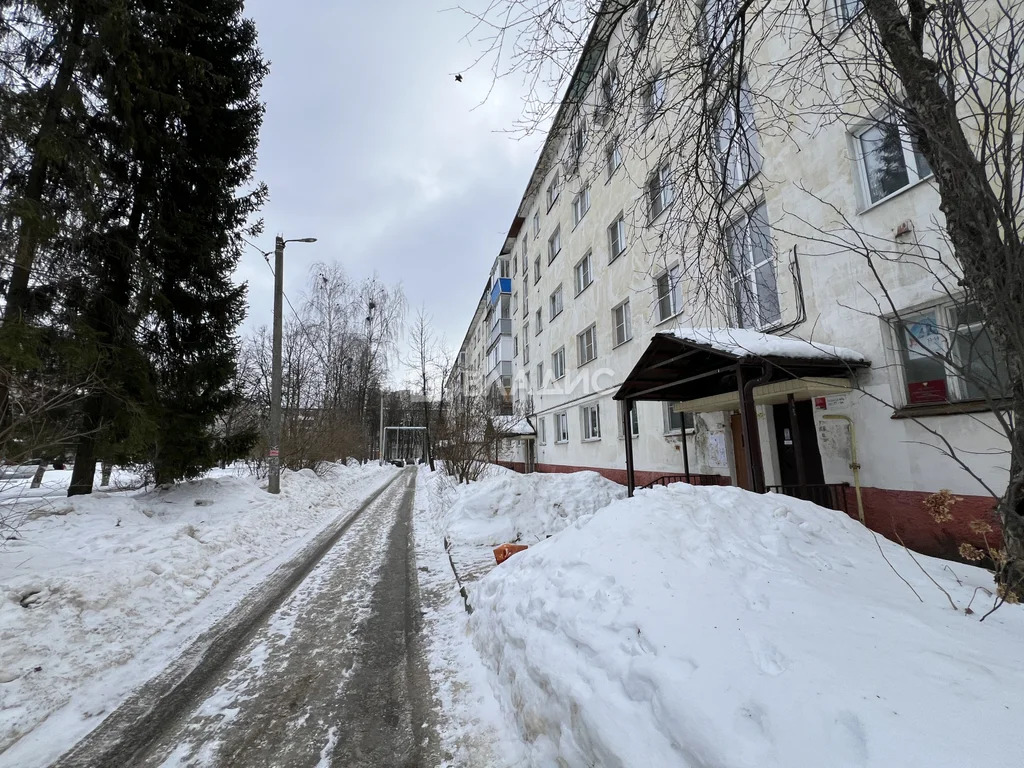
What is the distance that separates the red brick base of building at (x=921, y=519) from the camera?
518 centimetres

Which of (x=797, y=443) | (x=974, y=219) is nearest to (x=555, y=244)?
(x=797, y=443)

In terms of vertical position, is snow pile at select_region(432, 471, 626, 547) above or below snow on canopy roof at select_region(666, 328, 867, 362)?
below

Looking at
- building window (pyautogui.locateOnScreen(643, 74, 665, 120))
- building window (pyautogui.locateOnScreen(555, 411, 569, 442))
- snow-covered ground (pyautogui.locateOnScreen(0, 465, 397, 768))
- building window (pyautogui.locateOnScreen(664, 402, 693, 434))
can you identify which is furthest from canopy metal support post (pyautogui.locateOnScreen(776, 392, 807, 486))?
building window (pyautogui.locateOnScreen(555, 411, 569, 442))

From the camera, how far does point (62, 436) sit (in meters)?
6.55

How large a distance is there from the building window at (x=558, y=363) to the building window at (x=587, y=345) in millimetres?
1947

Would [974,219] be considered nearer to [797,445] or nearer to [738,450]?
[797,445]

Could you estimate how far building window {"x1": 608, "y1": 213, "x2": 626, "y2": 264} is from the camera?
1435cm

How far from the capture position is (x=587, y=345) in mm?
16984

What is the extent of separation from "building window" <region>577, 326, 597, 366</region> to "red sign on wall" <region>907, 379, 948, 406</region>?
10282 mm

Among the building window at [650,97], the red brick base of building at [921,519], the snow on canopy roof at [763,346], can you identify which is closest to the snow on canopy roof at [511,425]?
the snow on canopy roof at [763,346]

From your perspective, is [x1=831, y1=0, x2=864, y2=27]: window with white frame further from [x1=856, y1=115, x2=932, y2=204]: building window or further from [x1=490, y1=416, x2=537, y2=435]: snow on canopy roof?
[x1=490, y1=416, x2=537, y2=435]: snow on canopy roof

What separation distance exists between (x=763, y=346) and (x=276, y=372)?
12448 mm

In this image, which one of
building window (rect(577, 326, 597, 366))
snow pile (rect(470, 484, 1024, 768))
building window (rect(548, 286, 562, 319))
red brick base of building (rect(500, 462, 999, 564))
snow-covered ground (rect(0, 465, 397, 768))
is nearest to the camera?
snow pile (rect(470, 484, 1024, 768))

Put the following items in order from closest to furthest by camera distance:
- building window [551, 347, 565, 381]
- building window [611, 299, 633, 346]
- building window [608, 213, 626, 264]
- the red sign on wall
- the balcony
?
the red sign on wall → building window [611, 299, 633, 346] → building window [608, 213, 626, 264] → building window [551, 347, 565, 381] → the balcony
